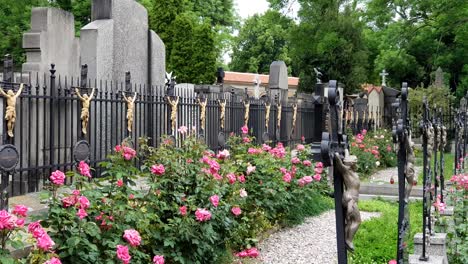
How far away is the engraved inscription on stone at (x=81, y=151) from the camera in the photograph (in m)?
6.48

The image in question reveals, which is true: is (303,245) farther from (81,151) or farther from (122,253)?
(122,253)

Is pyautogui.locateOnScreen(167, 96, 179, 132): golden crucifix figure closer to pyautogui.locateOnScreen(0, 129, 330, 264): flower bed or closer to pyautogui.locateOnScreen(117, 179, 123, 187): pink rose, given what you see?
pyautogui.locateOnScreen(0, 129, 330, 264): flower bed

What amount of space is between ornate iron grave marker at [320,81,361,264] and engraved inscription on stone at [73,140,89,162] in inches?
153

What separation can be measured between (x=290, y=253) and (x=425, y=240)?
193cm

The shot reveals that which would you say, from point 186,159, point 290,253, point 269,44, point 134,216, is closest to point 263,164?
point 290,253

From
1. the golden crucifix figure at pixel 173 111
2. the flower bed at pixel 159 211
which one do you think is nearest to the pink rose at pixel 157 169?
the flower bed at pixel 159 211

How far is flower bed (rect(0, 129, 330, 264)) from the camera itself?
4129mm

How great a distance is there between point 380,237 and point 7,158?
4.79 m

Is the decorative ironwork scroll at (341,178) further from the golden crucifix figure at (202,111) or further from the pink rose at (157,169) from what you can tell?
the golden crucifix figure at (202,111)

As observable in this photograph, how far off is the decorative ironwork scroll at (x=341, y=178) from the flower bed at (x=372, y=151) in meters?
11.7

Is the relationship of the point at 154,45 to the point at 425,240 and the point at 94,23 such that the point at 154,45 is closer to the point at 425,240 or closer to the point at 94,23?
the point at 94,23

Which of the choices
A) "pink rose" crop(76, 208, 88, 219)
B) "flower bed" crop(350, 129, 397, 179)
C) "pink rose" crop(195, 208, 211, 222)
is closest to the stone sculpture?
"pink rose" crop(76, 208, 88, 219)

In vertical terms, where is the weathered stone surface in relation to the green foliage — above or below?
below

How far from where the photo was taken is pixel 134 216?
472cm
